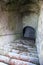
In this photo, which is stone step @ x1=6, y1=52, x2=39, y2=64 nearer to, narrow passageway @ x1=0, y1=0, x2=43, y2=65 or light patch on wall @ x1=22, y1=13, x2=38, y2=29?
narrow passageway @ x1=0, y1=0, x2=43, y2=65

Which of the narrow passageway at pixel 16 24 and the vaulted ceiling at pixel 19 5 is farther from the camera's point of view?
the vaulted ceiling at pixel 19 5

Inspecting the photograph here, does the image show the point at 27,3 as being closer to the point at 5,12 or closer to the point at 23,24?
the point at 5,12

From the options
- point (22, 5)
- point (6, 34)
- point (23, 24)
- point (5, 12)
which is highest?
point (22, 5)

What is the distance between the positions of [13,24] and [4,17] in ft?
1.21

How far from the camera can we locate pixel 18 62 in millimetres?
1527

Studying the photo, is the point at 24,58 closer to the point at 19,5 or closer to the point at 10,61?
the point at 10,61

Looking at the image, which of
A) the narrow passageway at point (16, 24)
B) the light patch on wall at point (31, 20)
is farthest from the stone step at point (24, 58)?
the light patch on wall at point (31, 20)

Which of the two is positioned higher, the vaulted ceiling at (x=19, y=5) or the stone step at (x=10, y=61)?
the vaulted ceiling at (x=19, y=5)

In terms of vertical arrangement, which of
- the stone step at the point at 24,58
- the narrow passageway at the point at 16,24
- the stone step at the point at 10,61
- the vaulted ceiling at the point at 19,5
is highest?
the vaulted ceiling at the point at 19,5

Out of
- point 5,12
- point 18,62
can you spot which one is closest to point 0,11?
point 5,12

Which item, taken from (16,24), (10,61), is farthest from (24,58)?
(16,24)

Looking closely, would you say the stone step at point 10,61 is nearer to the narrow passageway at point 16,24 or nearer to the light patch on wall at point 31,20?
the narrow passageway at point 16,24

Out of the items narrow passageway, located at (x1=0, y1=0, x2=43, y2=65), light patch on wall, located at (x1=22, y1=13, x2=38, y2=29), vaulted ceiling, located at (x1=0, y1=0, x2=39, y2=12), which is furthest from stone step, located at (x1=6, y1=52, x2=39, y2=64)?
light patch on wall, located at (x1=22, y1=13, x2=38, y2=29)

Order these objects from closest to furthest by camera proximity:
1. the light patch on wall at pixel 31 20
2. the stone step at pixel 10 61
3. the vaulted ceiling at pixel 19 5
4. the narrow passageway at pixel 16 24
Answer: the stone step at pixel 10 61
the narrow passageway at pixel 16 24
the vaulted ceiling at pixel 19 5
the light patch on wall at pixel 31 20
